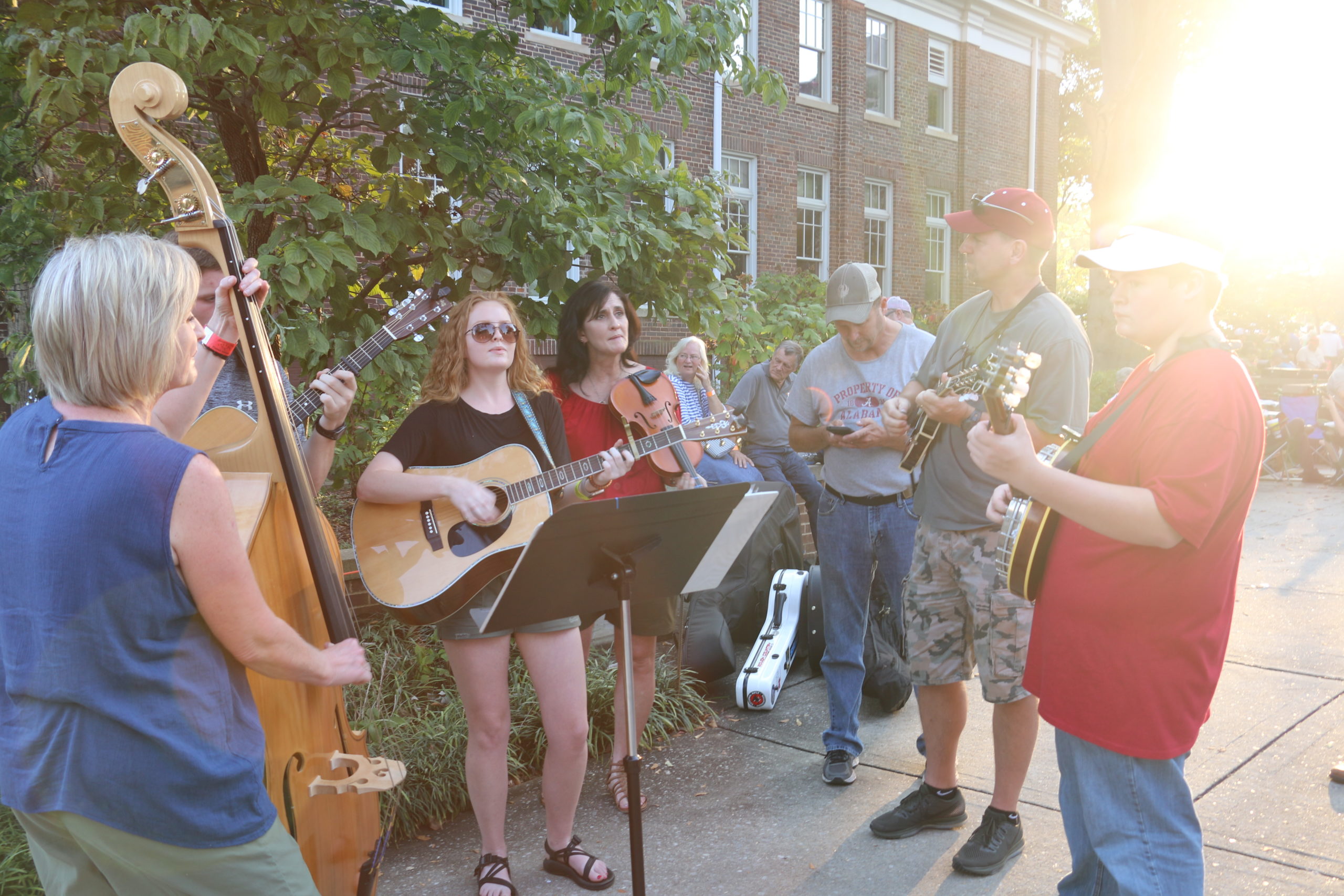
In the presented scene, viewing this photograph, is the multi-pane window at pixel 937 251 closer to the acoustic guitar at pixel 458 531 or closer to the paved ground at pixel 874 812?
the paved ground at pixel 874 812

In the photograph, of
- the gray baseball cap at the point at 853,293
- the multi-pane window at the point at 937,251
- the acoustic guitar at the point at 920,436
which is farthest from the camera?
the multi-pane window at the point at 937,251

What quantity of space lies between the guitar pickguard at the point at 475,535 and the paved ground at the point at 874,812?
1.22 metres

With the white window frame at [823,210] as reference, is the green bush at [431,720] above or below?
below

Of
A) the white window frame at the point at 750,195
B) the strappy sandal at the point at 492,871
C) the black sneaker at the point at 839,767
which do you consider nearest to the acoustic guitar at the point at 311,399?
the strappy sandal at the point at 492,871

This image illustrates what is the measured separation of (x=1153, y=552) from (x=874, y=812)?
2073 millimetres

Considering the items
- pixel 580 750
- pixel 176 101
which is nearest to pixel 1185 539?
pixel 580 750

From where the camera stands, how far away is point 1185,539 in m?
2.03

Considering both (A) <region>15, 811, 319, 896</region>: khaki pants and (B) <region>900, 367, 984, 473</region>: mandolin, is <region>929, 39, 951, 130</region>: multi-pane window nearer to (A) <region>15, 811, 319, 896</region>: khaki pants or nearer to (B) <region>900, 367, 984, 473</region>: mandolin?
(B) <region>900, 367, 984, 473</region>: mandolin

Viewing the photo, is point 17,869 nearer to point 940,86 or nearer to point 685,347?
point 685,347

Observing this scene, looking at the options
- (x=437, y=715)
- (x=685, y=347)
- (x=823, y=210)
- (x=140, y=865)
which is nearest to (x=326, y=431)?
(x=140, y=865)

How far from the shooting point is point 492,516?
118 inches

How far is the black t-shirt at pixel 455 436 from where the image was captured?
3.16m

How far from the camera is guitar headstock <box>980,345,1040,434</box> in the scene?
2.12 meters

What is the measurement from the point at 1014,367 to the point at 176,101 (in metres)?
2.06
